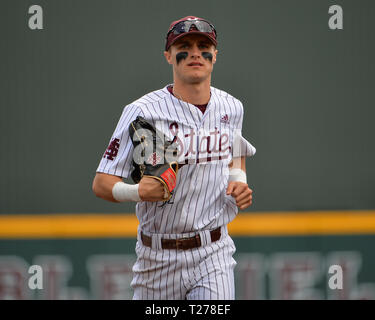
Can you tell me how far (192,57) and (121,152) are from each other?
1.54ft

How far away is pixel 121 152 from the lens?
2.44 m

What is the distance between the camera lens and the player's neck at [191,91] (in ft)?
8.33

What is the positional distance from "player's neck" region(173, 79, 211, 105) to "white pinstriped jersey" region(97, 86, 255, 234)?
0.11 ft

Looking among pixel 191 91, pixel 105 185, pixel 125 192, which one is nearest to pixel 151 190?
pixel 125 192

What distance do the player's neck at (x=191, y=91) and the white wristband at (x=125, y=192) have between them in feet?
1.50

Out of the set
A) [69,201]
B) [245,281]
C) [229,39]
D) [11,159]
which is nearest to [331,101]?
[229,39]

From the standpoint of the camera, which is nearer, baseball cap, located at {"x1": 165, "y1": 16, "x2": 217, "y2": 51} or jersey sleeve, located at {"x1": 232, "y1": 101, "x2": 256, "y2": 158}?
baseball cap, located at {"x1": 165, "y1": 16, "x2": 217, "y2": 51}

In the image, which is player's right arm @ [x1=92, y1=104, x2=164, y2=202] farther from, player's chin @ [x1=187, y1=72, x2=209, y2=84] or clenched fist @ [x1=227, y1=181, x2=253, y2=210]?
clenched fist @ [x1=227, y1=181, x2=253, y2=210]

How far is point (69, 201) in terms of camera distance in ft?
13.1

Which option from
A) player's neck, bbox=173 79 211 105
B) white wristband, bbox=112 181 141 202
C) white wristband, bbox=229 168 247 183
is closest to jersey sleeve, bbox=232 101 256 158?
white wristband, bbox=229 168 247 183

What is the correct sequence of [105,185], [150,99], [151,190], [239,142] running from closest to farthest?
[151,190] → [105,185] → [150,99] → [239,142]

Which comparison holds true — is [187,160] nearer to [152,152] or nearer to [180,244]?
[152,152]

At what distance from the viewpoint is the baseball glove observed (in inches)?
90.0
